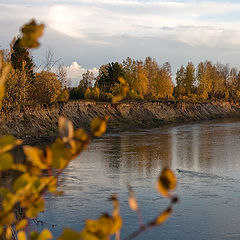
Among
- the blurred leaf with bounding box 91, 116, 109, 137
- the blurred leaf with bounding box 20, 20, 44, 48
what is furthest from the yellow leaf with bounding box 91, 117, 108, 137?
the blurred leaf with bounding box 20, 20, 44, 48

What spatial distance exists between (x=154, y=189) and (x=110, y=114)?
28.0m

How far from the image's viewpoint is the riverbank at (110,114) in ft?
93.6

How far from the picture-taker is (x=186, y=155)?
68.0ft

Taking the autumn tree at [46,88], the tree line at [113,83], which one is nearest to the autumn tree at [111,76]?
the tree line at [113,83]

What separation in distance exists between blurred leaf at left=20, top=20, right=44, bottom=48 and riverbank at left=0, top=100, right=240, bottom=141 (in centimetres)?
2527

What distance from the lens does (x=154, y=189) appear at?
13555mm

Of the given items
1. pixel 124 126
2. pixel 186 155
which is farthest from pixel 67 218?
pixel 124 126

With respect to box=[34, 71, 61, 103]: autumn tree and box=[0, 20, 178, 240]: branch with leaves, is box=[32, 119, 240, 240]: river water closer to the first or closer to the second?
box=[0, 20, 178, 240]: branch with leaves

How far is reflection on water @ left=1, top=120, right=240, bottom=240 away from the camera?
395 inches

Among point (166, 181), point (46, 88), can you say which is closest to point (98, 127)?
point (166, 181)

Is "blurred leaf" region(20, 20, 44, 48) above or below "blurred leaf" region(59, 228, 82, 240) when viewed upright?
above

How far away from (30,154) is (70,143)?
0.11 m

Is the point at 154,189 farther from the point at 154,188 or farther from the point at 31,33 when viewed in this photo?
the point at 31,33

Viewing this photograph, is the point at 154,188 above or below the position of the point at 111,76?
below
